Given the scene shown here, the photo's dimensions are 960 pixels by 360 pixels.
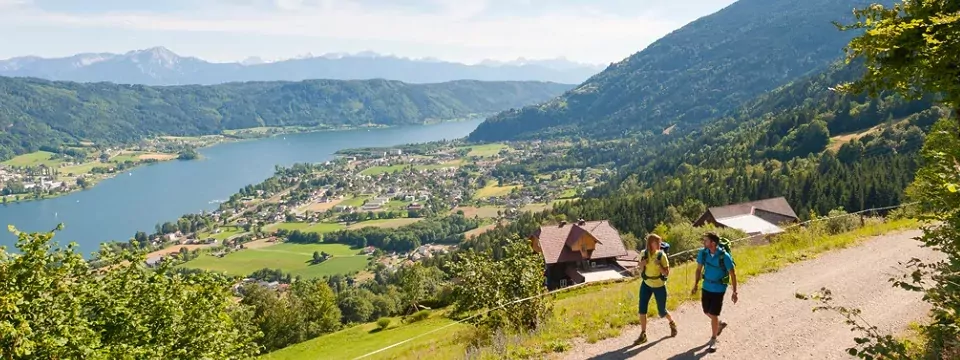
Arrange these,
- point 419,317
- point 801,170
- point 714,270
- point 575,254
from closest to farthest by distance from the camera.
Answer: point 714,270
point 419,317
point 575,254
point 801,170

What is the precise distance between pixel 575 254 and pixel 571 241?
1.31 m

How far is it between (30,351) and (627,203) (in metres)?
93.0

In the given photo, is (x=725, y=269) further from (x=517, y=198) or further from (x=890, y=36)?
(x=517, y=198)

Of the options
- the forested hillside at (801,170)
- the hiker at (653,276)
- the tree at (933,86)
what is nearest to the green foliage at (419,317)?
the forested hillside at (801,170)

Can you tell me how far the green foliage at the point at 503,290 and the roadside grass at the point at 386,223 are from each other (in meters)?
146

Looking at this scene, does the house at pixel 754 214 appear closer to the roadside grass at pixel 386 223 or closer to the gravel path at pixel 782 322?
the gravel path at pixel 782 322

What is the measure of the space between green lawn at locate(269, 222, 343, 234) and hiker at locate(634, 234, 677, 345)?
153m

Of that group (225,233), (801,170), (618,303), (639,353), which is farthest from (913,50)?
(225,233)

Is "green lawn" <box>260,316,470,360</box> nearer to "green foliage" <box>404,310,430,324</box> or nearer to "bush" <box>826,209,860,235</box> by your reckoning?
"green foliage" <box>404,310,430,324</box>

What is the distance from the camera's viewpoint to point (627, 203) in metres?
95.6

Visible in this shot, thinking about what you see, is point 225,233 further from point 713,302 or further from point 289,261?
point 713,302

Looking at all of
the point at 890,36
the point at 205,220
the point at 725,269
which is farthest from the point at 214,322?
the point at 205,220

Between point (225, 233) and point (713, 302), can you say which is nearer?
point (713, 302)

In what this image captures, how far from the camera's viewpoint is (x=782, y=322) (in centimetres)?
1073
